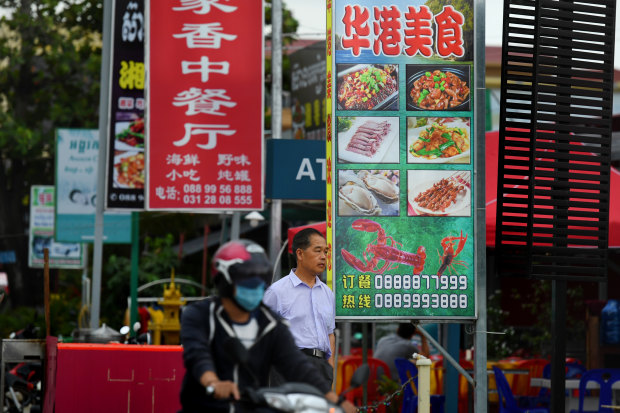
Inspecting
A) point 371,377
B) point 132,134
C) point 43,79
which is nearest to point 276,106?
point 132,134

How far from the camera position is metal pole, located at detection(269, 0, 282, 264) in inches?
703

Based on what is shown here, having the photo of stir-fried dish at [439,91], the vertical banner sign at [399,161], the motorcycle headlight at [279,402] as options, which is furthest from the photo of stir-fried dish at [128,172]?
the motorcycle headlight at [279,402]

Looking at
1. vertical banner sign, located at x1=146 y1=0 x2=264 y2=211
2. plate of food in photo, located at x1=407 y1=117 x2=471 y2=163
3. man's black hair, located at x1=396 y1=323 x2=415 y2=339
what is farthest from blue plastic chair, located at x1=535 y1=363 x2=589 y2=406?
plate of food in photo, located at x1=407 y1=117 x2=471 y2=163

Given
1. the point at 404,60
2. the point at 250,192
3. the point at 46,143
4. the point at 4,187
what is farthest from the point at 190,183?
the point at 4,187

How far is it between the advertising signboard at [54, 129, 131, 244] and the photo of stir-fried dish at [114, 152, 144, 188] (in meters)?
6.95

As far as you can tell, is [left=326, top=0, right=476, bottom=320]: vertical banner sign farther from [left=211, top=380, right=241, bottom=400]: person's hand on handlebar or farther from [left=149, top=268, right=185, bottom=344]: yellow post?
[left=149, top=268, right=185, bottom=344]: yellow post

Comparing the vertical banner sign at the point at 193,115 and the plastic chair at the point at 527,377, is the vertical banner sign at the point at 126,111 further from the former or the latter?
the plastic chair at the point at 527,377

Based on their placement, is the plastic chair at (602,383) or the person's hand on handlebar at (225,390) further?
the plastic chair at (602,383)

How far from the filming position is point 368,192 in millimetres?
10141

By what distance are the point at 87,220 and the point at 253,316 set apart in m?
20.9

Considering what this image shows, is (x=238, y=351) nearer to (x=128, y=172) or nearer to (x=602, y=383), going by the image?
(x=602, y=383)

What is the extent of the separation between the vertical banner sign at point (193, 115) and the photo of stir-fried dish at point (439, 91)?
6.35 metres

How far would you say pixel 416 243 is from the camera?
10.2m

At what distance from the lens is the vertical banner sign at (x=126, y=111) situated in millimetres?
18895
